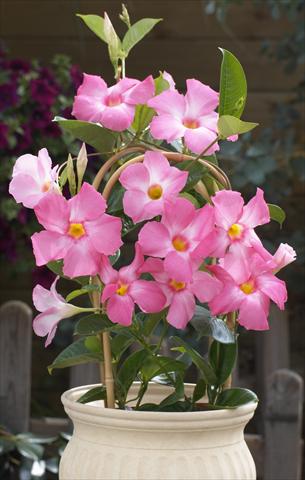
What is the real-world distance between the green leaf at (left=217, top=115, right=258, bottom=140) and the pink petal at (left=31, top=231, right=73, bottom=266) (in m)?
0.17

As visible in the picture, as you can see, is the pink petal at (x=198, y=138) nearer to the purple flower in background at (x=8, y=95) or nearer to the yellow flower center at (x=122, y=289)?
the yellow flower center at (x=122, y=289)

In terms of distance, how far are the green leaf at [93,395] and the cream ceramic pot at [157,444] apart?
4 centimetres

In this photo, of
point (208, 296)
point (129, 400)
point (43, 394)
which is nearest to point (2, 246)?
point (43, 394)

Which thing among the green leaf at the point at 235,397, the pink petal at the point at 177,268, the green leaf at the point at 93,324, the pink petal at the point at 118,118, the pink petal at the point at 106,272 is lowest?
the green leaf at the point at 235,397

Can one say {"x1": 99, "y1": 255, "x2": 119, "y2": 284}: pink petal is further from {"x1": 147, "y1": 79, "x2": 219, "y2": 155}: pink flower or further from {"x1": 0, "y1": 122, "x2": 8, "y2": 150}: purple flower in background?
{"x1": 0, "y1": 122, "x2": 8, "y2": 150}: purple flower in background

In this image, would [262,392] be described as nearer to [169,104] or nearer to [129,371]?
[129,371]

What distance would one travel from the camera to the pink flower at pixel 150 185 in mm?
768

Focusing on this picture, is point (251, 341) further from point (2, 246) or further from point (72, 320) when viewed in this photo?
point (2, 246)

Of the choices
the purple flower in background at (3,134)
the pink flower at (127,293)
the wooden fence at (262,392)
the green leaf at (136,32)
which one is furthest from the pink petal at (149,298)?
the purple flower in background at (3,134)

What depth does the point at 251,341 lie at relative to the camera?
2.46m

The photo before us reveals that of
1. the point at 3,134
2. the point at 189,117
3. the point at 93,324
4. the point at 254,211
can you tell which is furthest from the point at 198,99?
the point at 3,134

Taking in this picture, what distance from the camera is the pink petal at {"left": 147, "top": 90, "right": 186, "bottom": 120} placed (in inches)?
31.6

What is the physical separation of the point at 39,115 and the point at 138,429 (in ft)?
A: 4.68

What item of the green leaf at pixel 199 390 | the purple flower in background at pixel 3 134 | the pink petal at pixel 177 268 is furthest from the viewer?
the purple flower in background at pixel 3 134
